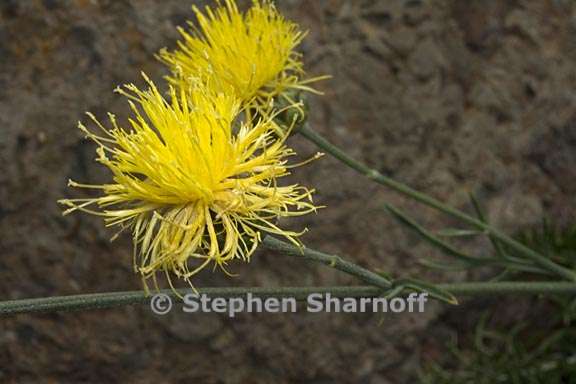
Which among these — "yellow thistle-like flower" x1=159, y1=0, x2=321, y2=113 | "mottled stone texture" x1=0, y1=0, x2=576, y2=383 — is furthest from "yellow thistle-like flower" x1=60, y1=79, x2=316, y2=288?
"mottled stone texture" x1=0, y1=0, x2=576, y2=383

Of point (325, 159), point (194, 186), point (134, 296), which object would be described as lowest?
point (134, 296)

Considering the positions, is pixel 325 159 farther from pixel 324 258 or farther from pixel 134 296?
pixel 134 296

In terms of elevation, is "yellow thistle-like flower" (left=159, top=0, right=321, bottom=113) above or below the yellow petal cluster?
above

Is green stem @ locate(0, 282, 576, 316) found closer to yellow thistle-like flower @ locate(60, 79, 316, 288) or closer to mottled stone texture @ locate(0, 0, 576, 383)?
yellow thistle-like flower @ locate(60, 79, 316, 288)

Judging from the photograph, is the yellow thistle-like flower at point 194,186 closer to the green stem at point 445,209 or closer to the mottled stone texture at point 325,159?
the green stem at point 445,209

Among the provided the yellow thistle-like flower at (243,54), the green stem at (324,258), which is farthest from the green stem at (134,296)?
the yellow thistle-like flower at (243,54)

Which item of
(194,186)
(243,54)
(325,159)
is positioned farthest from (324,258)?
(325,159)
